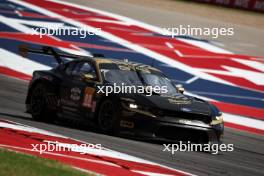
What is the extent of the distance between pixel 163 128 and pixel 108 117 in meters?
0.89

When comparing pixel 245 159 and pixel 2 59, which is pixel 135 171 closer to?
pixel 245 159

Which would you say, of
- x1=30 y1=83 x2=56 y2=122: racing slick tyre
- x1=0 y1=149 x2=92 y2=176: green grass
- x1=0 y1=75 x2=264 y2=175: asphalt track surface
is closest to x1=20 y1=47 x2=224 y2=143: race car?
x1=30 y1=83 x2=56 y2=122: racing slick tyre

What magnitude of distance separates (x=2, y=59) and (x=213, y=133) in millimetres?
10416

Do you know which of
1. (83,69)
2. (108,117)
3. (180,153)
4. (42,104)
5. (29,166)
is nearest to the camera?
(29,166)

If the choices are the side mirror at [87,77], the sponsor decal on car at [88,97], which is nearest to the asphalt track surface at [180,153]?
the sponsor decal on car at [88,97]

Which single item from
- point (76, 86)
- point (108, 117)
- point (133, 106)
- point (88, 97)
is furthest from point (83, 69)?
point (133, 106)

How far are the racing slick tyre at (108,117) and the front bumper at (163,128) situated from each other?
13 cm

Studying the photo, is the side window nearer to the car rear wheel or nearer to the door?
the door

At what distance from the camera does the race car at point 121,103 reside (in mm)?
11859

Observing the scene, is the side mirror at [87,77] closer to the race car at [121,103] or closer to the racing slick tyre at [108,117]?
the race car at [121,103]

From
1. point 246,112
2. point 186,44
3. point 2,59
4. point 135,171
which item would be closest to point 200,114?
point 135,171

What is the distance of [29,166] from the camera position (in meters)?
7.77

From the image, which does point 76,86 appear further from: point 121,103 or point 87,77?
point 121,103

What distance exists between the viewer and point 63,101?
13.4 m
